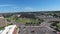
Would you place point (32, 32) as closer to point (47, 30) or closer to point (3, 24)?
point (47, 30)

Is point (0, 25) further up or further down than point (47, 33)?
further up

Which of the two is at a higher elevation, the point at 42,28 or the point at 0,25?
the point at 0,25

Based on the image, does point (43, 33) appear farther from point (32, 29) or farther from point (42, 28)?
point (32, 29)

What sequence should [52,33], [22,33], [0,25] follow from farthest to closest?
1. [52,33]
2. [22,33]
3. [0,25]

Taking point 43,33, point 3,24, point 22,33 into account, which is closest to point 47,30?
point 43,33

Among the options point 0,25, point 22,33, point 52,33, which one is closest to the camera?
point 0,25

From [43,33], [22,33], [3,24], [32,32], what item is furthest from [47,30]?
[3,24]

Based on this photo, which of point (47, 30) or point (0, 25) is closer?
point (0, 25)

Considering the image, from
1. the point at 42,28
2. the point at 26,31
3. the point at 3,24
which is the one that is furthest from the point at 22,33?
the point at 3,24

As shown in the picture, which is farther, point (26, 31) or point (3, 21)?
point (26, 31)
